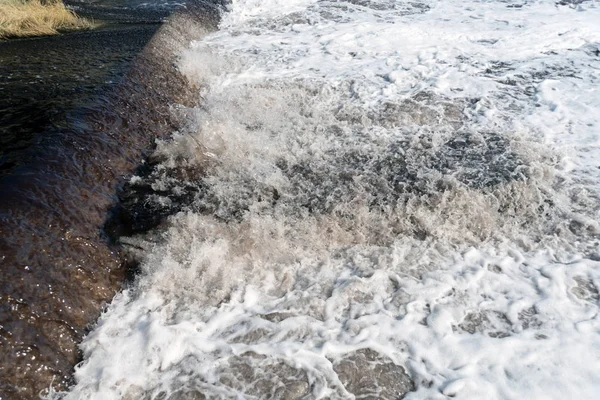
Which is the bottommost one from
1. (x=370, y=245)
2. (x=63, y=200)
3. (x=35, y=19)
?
(x=370, y=245)

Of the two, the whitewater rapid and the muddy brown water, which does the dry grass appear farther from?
the whitewater rapid

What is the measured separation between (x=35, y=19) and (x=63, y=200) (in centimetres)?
661

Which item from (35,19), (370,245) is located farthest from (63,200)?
(35,19)

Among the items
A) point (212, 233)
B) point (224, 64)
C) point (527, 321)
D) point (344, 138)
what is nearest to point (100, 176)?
→ point (212, 233)

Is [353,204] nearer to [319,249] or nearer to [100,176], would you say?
[319,249]

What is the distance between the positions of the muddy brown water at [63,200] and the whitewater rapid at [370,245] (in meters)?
0.24

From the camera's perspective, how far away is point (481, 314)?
3604mm

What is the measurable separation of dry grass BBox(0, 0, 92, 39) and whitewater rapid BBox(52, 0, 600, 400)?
3121 millimetres

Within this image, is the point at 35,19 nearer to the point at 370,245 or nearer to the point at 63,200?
the point at 63,200

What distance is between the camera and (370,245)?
433 cm

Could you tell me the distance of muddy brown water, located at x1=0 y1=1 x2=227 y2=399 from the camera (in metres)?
3.08

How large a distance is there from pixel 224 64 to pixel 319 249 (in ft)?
18.5

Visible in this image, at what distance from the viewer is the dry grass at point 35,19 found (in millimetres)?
8438

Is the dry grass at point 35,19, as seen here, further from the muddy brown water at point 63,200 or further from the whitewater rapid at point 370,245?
the whitewater rapid at point 370,245
